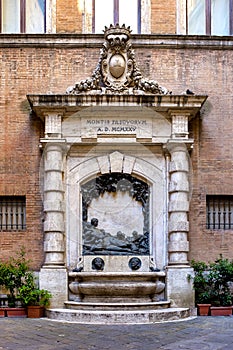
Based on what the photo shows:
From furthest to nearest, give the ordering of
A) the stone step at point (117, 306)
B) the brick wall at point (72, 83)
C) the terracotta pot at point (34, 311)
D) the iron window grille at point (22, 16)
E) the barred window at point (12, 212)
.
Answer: the iron window grille at point (22, 16) < the barred window at point (12, 212) < the brick wall at point (72, 83) < the terracotta pot at point (34, 311) < the stone step at point (117, 306)

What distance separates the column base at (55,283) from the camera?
11.8 meters

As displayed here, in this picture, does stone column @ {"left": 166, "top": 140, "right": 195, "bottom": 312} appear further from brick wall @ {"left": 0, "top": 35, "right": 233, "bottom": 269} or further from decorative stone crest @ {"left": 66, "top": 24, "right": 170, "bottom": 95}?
decorative stone crest @ {"left": 66, "top": 24, "right": 170, "bottom": 95}

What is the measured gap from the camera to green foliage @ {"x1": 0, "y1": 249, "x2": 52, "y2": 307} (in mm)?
11414

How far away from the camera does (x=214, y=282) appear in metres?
12.1

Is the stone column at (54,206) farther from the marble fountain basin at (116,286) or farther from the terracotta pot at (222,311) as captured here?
the terracotta pot at (222,311)

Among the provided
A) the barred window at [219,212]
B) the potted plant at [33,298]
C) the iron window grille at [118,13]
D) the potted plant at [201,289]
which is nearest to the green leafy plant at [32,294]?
the potted plant at [33,298]

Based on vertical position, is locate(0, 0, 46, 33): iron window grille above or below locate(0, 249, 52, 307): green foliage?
above

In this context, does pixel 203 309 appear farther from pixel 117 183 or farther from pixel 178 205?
pixel 117 183

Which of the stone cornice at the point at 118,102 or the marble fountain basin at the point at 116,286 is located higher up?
the stone cornice at the point at 118,102

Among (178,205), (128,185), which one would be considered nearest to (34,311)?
(128,185)

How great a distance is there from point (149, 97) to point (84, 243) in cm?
Result: 359

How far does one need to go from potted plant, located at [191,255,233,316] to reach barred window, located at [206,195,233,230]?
3.08 ft

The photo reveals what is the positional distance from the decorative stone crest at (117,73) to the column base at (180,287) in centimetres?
401

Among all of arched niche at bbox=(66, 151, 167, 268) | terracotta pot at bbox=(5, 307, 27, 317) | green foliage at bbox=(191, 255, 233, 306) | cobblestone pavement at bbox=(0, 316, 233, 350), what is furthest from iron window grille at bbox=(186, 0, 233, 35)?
terracotta pot at bbox=(5, 307, 27, 317)
